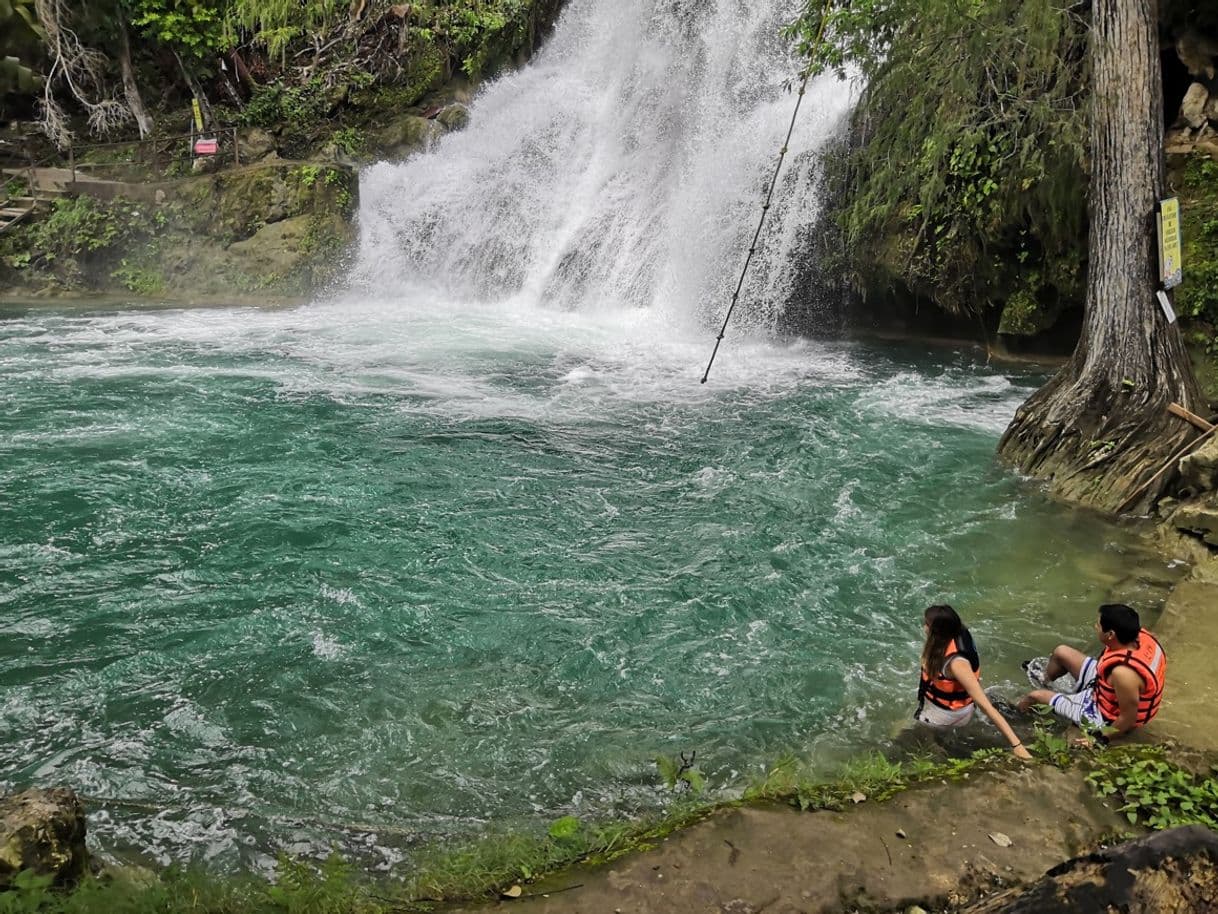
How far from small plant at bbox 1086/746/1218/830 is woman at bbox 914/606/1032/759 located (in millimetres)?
575

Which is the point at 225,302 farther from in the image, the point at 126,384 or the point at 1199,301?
the point at 1199,301

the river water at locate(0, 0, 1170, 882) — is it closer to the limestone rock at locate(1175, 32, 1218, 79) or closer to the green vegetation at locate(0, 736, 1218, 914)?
the green vegetation at locate(0, 736, 1218, 914)

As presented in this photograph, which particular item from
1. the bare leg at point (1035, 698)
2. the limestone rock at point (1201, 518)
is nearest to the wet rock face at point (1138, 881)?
the bare leg at point (1035, 698)

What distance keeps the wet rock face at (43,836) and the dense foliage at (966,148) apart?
9066 mm

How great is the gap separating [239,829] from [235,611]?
2.26 m

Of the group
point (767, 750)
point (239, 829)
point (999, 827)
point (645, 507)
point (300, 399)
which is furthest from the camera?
point (300, 399)

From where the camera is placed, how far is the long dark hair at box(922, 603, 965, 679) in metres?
4.58

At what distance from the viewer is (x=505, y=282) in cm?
1775

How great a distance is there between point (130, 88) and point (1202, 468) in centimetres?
2379

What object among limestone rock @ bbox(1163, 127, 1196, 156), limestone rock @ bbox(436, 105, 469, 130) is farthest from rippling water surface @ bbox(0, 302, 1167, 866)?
limestone rock @ bbox(436, 105, 469, 130)

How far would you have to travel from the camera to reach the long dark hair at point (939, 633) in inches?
180

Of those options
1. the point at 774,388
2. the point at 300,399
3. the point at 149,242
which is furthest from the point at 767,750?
the point at 149,242

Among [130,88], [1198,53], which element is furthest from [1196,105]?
[130,88]

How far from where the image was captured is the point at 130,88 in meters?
21.9
